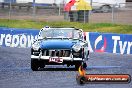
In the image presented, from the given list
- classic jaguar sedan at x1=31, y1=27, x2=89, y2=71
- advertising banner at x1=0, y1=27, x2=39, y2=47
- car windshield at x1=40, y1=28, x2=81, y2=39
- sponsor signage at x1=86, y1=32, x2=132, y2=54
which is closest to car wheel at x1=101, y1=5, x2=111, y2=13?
advertising banner at x1=0, y1=27, x2=39, y2=47

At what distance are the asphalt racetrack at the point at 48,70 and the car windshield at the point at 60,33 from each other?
1.05m

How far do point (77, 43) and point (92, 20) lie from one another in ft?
94.9

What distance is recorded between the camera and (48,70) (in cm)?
1902

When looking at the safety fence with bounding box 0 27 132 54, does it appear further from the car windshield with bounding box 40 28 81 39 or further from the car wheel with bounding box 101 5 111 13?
the car windshield with bounding box 40 28 81 39

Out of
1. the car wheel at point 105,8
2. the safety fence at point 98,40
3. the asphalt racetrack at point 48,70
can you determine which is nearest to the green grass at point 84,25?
the car wheel at point 105,8

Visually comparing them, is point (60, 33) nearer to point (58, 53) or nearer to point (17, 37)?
point (58, 53)

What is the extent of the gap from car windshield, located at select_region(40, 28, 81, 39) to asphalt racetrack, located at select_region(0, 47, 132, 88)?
105 centimetres

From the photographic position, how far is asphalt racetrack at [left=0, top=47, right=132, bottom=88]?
16.4m

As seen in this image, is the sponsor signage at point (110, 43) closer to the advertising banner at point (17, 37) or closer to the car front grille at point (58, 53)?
the advertising banner at point (17, 37)

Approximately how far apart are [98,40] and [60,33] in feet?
45.1

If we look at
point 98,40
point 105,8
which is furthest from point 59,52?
point 105,8

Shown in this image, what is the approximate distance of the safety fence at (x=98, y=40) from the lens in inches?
1113

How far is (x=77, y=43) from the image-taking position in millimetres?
14570

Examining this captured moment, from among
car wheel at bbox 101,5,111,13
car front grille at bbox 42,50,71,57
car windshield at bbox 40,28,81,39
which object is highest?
car wheel at bbox 101,5,111,13
